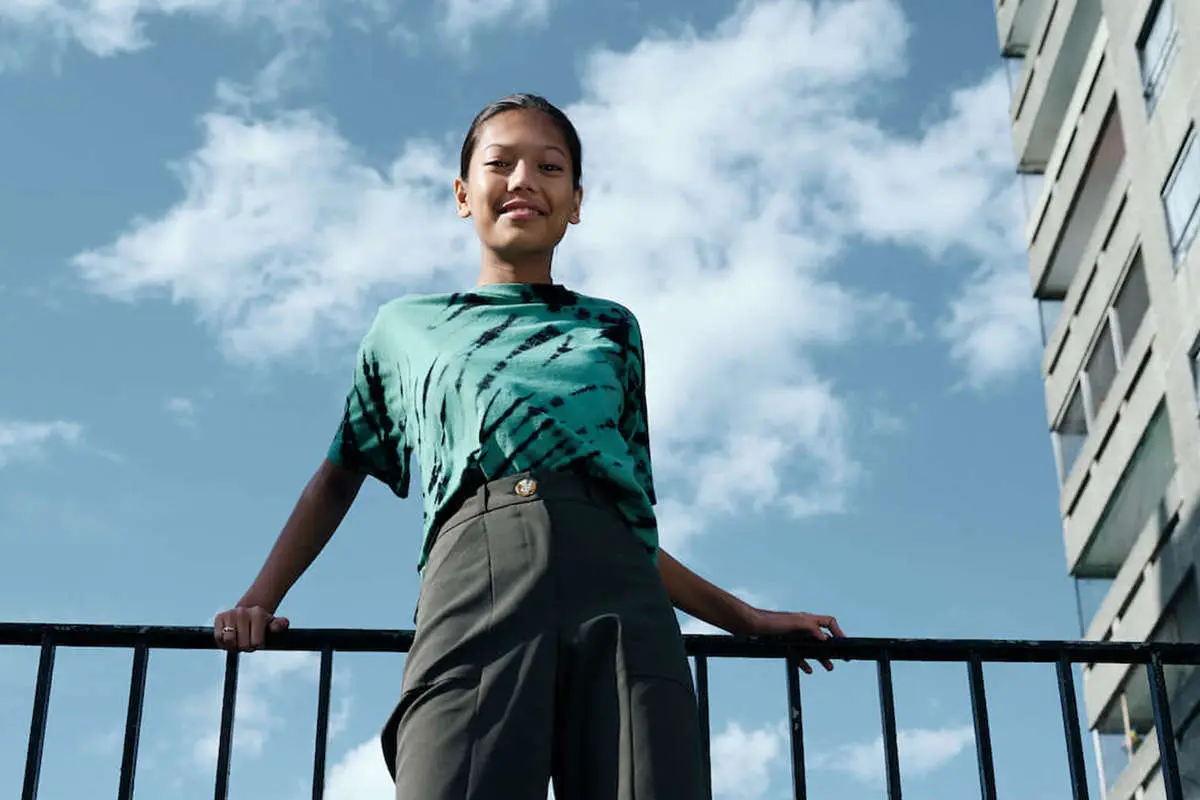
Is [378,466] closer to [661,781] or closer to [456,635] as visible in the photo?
[456,635]

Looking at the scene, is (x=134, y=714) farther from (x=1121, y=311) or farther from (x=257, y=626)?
(x=1121, y=311)

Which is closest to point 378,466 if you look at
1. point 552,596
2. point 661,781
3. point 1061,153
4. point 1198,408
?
point 552,596

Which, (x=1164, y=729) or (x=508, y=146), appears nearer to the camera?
(x=508, y=146)

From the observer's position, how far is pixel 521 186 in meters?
3.58

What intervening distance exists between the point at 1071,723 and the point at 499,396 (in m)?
1.78

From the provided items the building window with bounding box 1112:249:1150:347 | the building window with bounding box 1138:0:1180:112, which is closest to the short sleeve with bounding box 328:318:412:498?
the building window with bounding box 1138:0:1180:112

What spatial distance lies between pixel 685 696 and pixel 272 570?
3.41 ft

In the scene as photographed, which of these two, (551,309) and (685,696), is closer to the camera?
(685,696)

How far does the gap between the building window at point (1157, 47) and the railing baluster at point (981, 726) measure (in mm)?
18776

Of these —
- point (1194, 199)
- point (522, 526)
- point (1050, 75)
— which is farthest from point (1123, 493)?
point (522, 526)

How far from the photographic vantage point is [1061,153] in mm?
29031

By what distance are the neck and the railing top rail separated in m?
0.81

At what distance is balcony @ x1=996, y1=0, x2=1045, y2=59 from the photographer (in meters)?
30.2

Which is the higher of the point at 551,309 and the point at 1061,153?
Answer: the point at 1061,153
